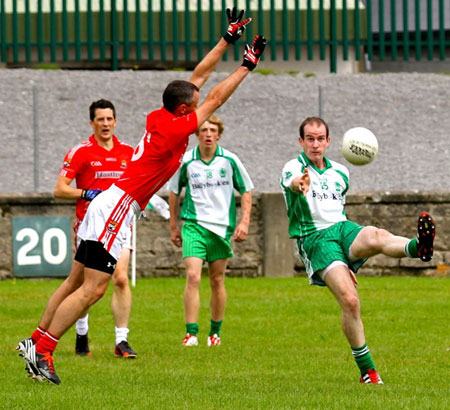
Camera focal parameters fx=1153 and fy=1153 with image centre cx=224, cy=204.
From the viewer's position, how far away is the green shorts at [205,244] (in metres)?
11.5

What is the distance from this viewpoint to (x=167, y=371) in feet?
30.1

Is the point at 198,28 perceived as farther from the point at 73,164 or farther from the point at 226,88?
the point at 226,88

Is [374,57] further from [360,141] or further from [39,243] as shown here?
[360,141]

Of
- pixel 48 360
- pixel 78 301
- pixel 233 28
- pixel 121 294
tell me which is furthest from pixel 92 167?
pixel 48 360

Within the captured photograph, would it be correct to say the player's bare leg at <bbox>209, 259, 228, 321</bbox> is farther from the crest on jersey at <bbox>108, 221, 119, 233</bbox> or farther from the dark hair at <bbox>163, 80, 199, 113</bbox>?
the dark hair at <bbox>163, 80, 199, 113</bbox>

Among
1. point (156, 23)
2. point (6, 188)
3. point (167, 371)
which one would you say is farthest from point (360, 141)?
point (156, 23)

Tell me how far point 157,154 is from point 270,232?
807 cm

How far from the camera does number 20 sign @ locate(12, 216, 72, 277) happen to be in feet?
53.7

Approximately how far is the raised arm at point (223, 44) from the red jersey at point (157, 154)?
73 centimetres

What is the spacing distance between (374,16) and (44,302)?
8.94 meters

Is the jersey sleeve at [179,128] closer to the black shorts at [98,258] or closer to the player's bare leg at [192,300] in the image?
the black shorts at [98,258]

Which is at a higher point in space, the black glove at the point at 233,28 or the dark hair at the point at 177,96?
the black glove at the point at 233,28

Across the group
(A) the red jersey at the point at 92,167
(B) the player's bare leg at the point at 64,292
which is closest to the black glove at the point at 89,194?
(A) the red jersey at the point at 92,167

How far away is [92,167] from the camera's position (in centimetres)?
1050
